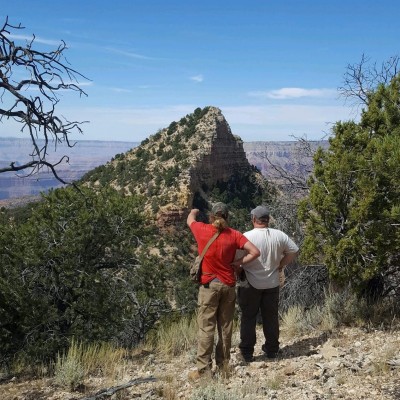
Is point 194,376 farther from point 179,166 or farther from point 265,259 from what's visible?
point 179,166

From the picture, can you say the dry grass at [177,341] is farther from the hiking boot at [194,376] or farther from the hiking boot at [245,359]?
the hiking boot at [194,376]

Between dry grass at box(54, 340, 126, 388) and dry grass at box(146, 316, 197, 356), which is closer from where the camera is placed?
dry grass at box(54, 340, 126, 388)

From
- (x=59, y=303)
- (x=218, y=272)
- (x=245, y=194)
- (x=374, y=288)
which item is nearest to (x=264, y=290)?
(x=218, y=272)

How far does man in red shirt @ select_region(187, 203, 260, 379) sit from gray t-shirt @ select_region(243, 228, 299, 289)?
0.31 metres

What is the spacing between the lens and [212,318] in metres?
4.59

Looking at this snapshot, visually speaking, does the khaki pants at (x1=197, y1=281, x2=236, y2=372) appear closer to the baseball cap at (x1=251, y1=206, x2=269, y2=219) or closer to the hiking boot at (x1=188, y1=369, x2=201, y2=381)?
the hiking boot at (x1=188, y1=369, x2=201, y2=381)

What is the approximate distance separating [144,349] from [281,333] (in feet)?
6.66

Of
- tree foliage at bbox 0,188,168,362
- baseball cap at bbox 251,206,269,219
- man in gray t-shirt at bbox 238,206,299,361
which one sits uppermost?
baseball cap at bbox 251,206,269,219

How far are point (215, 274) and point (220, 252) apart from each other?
236mm

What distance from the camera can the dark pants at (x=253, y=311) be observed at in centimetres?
497

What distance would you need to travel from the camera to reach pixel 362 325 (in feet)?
19.7

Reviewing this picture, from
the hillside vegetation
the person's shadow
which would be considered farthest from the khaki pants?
the person's shadow

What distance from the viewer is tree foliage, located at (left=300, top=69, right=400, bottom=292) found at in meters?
5.65

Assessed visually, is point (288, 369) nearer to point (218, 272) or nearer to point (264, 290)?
point (264, 290)
